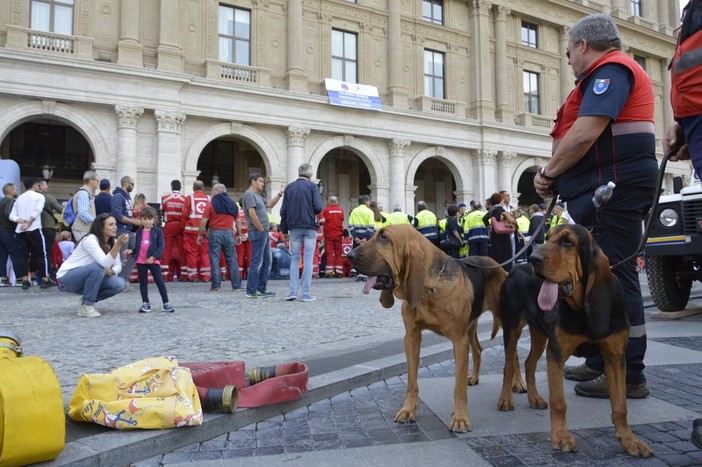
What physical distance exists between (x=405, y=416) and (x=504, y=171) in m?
27.1

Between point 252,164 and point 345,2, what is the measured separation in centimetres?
906

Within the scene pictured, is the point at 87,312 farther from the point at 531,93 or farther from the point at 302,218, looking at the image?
the point at 531,93

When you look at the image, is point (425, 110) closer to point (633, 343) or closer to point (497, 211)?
point (497, 211)

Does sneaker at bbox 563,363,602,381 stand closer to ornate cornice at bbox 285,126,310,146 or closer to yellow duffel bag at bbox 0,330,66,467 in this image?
yellow duffel bag at bbox 0,330,66,467

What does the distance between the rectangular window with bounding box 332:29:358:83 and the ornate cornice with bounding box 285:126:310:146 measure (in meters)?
3.90

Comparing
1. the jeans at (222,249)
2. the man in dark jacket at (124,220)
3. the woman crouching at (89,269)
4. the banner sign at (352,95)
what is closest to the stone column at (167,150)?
the banner sign at (352,95)

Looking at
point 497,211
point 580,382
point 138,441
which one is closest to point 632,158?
point 580,382

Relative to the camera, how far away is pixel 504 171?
93.9 feet

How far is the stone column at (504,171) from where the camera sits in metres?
28.5

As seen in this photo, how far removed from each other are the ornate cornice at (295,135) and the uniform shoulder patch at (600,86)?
794 inches

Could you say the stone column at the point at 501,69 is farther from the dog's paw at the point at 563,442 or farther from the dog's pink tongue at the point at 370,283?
the dog's paw at the point at 563,442

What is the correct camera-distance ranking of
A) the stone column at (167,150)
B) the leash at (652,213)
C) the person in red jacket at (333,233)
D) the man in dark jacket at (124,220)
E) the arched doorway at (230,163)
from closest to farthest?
the leash at (652,213), the man in dark jacket at (124,220), the person in red jacket at (333,233), the stone column at (167,150), the arched doorway at (230,163)

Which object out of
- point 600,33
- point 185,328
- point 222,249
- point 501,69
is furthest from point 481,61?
point 600,33

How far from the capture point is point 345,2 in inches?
999
